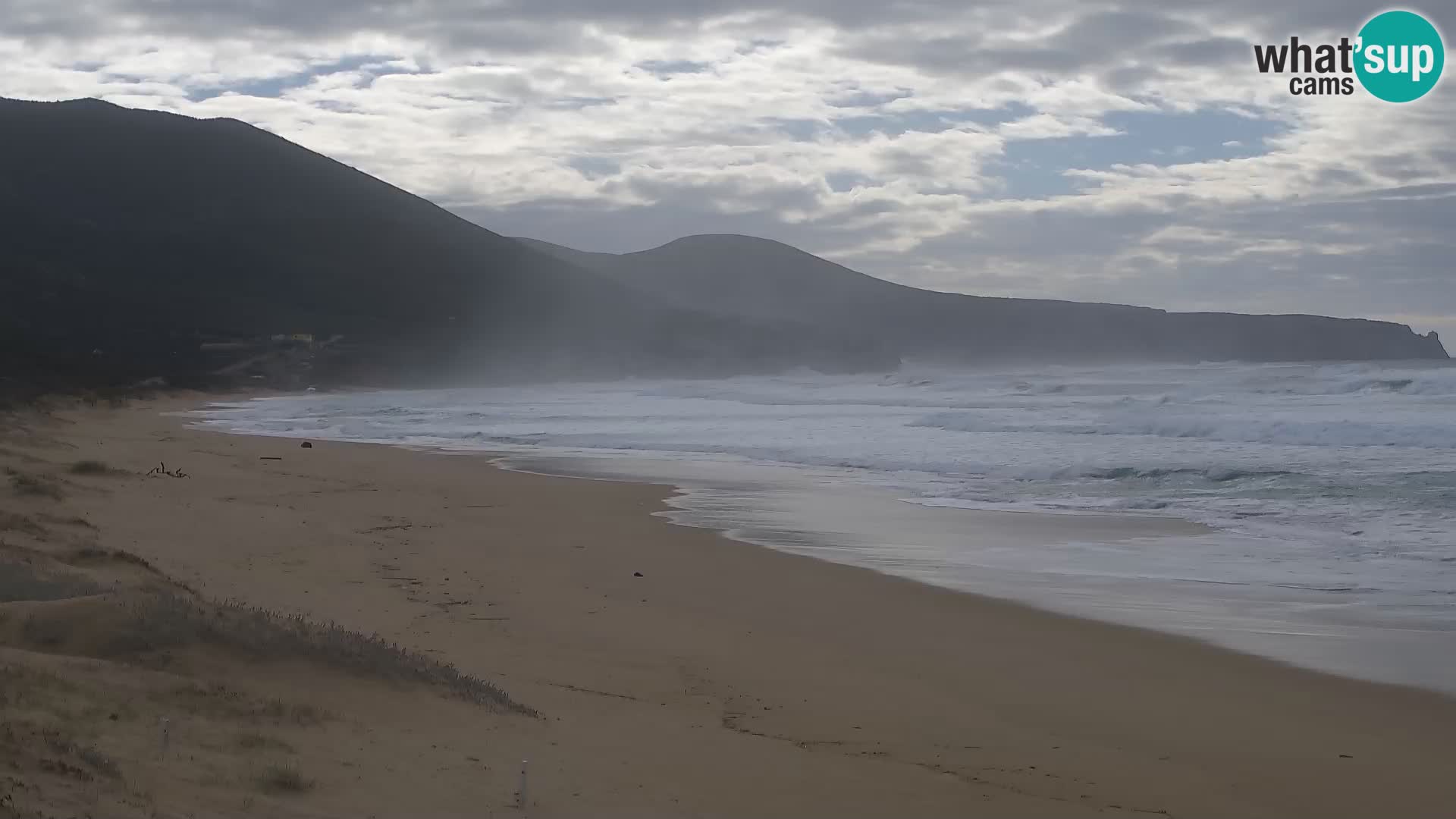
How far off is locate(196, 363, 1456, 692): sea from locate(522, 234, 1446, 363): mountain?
8301 cm

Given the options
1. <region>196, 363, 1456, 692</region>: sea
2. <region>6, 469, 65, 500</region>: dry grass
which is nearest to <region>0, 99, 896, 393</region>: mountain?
<region>196, 363, 1456, 692</region>: sea

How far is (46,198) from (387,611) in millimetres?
83229

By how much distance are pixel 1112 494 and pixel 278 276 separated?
→ 261 ft

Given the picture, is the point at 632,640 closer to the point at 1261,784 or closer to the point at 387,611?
the point at 387,611

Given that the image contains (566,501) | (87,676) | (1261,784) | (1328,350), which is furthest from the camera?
(1328,350)

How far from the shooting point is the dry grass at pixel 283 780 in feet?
11.7

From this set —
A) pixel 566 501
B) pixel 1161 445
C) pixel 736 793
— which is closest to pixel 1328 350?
pixel 1161 445

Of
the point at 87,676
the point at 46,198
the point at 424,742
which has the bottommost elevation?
the point at 424,742

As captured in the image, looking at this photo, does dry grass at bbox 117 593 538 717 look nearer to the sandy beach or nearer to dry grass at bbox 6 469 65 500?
the sandy beach

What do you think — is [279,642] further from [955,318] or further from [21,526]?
[955,318]

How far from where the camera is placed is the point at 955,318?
128 m

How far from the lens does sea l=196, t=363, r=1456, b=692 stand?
7.93 m

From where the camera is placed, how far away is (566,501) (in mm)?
13938

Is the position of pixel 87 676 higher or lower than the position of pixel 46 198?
lower
